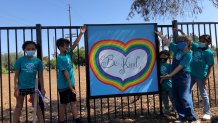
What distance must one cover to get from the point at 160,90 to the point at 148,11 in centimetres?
439

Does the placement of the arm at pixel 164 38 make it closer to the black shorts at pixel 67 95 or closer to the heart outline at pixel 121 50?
the heart outline at pixel 121 50

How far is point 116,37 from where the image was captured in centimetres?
652

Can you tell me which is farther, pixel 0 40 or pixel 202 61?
pixel 202 61

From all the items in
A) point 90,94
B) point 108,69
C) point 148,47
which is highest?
point 148,47

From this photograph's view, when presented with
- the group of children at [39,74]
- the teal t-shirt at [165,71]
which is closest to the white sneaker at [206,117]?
the teal t-shirt at [165,71]

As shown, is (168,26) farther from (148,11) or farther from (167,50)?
(148,11)

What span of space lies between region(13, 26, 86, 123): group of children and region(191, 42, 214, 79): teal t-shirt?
2.19m

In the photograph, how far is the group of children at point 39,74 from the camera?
18.8 feet

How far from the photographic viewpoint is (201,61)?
6539mm

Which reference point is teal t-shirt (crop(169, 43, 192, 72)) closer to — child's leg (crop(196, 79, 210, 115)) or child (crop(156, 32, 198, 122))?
child (crop(156, 32, 198, 122))

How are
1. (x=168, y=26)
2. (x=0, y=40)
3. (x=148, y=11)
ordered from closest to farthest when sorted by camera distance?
(x=0, y=40) < (x=168, y=26) < (x=148, y=11)

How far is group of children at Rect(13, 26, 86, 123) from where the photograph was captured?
5.72m

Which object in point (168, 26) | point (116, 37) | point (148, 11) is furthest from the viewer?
point (148, 11)

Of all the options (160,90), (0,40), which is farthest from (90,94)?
(0,40)
